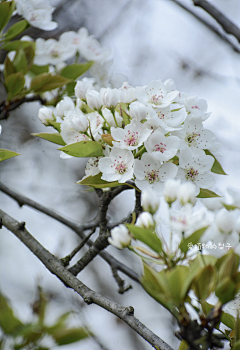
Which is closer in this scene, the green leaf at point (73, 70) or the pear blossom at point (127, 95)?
the pear blossom at point (127, 95)

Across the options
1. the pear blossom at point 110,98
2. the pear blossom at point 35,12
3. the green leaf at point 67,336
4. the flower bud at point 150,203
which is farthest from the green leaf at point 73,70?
the green leaf at point 67,336

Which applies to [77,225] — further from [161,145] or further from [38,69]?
[161,145]

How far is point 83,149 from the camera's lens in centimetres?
78

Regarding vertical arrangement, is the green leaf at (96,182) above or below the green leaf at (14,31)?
above

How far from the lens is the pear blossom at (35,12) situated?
1249mm

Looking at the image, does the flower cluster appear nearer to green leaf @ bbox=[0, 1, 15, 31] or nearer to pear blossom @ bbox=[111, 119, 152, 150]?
pear blossom @ bbox=[111, 119, 152, 150]

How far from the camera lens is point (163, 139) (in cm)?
72

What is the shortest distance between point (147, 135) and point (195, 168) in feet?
0.50

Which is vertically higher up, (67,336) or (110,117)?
(110,117)

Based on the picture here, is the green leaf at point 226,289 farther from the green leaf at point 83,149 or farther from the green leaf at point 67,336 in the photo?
the green leaf at point 83,149

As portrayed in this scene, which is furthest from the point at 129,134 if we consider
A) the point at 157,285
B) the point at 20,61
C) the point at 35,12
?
the point at 35,12

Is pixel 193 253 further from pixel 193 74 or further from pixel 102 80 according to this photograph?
pixel 193 74

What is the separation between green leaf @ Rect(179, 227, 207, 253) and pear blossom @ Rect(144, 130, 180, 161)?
9.1 inches

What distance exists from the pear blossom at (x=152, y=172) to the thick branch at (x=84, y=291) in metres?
0.26
